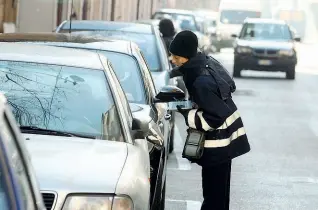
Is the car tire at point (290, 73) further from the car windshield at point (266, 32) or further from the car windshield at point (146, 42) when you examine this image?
the car windshield at point (146, 42)

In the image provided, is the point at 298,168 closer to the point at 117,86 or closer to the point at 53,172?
the point at 117,86

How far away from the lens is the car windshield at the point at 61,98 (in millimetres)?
6914

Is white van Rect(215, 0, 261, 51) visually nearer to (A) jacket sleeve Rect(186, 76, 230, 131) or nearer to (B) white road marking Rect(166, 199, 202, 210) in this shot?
(B) white road marking Rect(166, 199, 202, 210)

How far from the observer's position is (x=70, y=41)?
375 inches

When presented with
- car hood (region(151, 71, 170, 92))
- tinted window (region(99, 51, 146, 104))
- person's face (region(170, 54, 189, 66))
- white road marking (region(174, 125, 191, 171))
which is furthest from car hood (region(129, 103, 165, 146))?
white road marking (region(174, 125, 191, 171))

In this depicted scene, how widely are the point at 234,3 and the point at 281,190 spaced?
41018 millimetres

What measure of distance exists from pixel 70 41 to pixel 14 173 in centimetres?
585

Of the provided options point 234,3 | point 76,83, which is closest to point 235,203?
point 76,83

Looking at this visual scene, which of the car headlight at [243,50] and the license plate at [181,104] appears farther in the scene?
the car headlight at [243,50]

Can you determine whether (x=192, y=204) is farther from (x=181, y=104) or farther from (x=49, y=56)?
(x=49, y=56)

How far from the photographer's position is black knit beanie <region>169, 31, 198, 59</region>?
317 inches

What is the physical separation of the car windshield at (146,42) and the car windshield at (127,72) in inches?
139

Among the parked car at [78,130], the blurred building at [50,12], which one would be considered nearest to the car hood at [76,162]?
the parked car at [78,130]

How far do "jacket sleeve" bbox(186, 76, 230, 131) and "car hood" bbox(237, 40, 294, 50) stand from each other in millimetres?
24507
